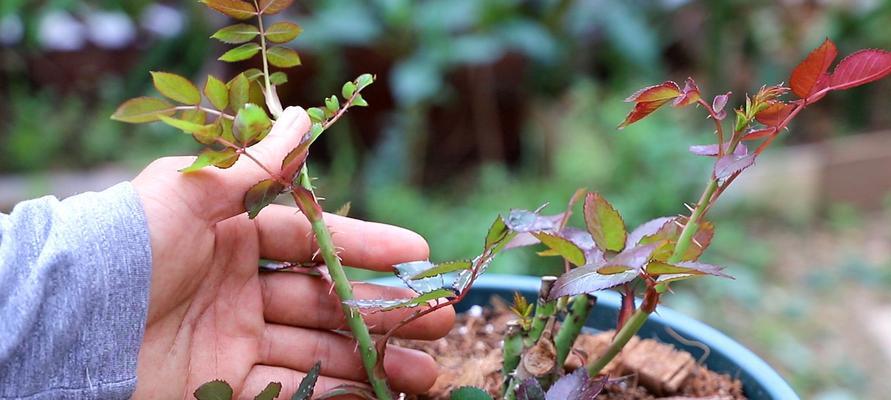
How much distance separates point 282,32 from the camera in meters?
0.73

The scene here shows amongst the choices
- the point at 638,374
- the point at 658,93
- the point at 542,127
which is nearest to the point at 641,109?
the point at 658,93


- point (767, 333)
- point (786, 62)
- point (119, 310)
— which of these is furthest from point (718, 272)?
point (786, 62)

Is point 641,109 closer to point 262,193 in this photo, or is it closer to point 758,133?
point 758,133

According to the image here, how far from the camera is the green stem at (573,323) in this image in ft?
2.42

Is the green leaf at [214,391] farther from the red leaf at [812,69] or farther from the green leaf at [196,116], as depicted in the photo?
the red leaf at [812,69]

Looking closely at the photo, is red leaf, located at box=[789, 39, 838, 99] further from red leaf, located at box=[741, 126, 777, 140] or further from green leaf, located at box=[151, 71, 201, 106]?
green leaf, located at box=[151, 71, 201, 106]

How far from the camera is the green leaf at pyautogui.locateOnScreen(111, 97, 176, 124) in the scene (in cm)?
67

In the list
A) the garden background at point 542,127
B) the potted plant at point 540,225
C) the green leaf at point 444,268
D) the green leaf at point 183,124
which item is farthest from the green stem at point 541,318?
the garden background at point 542,127

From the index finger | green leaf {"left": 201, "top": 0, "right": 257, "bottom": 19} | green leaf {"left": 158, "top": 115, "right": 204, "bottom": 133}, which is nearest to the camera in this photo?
green leaf {"left": 158, "top": 115, "right": 204, "bottom": 133}

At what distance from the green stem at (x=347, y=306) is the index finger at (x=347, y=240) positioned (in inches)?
3.0

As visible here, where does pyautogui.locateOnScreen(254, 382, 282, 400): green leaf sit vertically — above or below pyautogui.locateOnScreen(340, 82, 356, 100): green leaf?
below

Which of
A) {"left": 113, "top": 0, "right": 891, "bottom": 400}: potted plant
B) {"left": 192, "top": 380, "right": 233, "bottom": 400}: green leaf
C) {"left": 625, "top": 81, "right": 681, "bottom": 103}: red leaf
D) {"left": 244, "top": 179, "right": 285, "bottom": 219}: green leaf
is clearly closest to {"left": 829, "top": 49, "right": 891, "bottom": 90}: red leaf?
{"left": 113, "top": 0, "right": 891, "bottom": 400}: potted plant

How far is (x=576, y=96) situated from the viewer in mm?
2441

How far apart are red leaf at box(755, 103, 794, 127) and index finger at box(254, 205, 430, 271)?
33 cm
